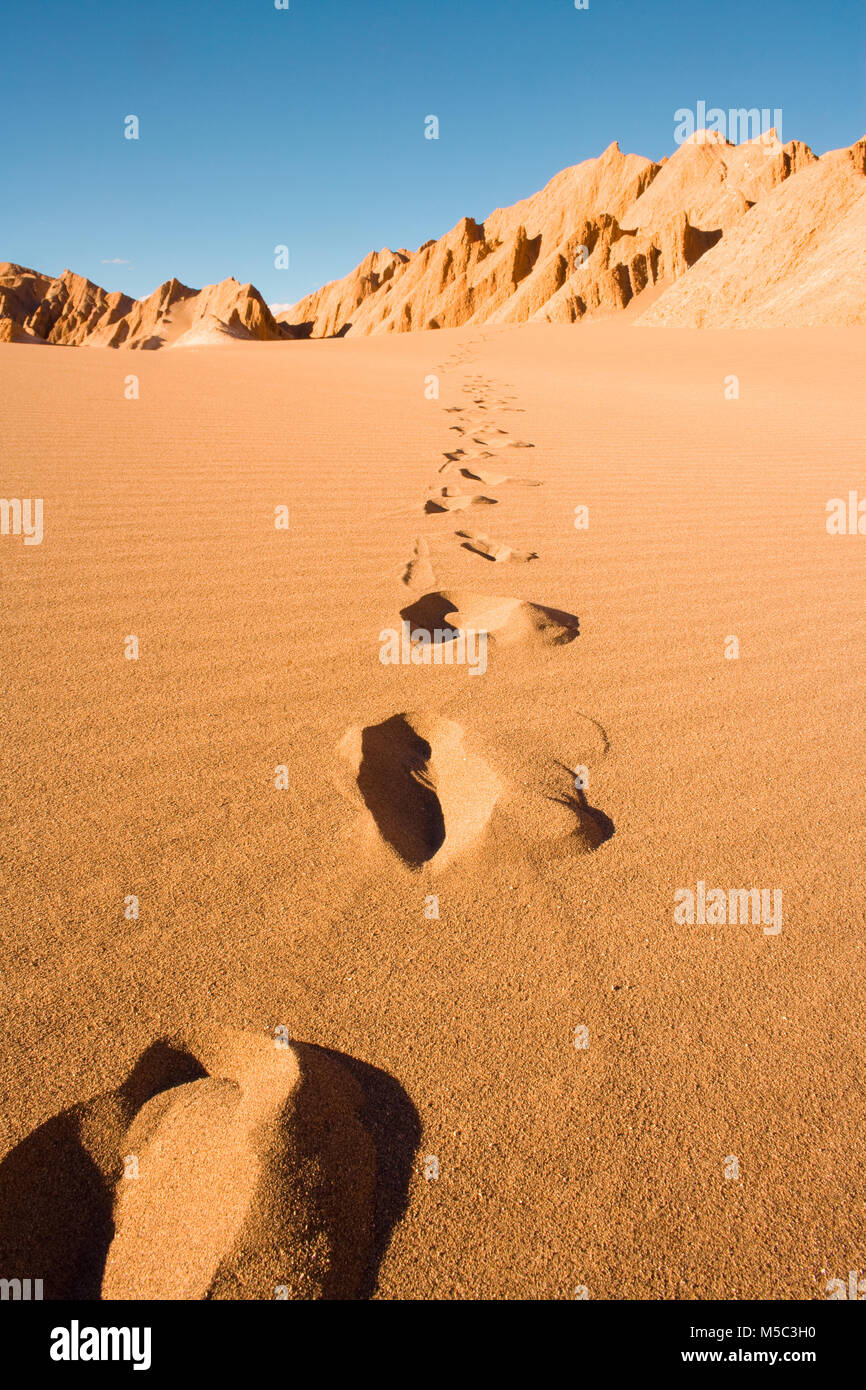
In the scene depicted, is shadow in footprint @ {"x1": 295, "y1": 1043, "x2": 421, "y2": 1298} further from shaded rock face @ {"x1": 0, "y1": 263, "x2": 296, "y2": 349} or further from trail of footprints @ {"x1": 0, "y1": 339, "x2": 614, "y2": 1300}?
shaded rock face @ {"x1": 0, "y1": 263, "x2": 296, "y2": 349}

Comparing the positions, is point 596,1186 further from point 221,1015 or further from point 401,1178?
point 221,1015

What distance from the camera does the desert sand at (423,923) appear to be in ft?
3.42

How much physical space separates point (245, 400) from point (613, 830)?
8.23 metres

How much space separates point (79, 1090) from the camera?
116 centimetres

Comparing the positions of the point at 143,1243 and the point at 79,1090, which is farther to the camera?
the point at 79,1090

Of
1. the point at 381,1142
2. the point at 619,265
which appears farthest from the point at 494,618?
the point at 619,265

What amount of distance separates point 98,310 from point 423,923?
100221 millimetres

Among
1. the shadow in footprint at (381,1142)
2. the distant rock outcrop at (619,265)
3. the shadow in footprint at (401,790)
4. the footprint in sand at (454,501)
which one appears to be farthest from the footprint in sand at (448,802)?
the distant rock outcrop at (619,265)

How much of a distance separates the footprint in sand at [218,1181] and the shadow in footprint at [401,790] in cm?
58

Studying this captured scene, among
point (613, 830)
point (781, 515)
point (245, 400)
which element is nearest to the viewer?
point (613, 830)

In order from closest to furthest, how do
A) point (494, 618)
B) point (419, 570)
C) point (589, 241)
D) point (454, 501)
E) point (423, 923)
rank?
1. point (423, 923)
2. point (494, 618)
3. point (419, 570)
4. point (454, 501)
5. point (589, 241)

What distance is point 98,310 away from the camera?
83.8 metres

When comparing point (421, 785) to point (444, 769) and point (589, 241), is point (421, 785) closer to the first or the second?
→ point (444, 769)
